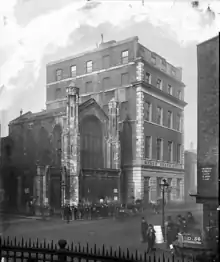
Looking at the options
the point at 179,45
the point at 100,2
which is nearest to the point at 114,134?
the point at 179,45

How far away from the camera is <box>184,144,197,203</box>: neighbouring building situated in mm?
5246

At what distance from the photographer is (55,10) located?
605cm

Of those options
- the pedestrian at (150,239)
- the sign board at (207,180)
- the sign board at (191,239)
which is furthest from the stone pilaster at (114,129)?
the sign board at (191,239)

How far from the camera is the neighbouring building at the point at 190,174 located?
525 centimetres

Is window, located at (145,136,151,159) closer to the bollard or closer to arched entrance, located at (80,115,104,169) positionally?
arched entrance, located at (80,115,104,169)

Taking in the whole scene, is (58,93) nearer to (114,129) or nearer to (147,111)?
(114,129)

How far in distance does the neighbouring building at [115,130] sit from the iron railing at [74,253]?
2.15 ft

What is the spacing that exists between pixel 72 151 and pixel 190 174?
166cm

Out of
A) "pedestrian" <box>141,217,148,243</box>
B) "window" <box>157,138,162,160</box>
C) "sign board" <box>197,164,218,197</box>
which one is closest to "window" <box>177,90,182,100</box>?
"window" <box>157,138,162,160</box>

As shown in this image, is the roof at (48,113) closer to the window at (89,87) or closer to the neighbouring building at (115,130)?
the neighbouring building at (115,130)

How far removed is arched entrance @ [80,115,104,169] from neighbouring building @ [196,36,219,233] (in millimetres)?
1391

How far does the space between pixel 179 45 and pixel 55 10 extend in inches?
76.7

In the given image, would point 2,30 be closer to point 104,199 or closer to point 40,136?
point 40,136

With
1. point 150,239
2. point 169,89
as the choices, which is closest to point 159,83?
point 169,89
